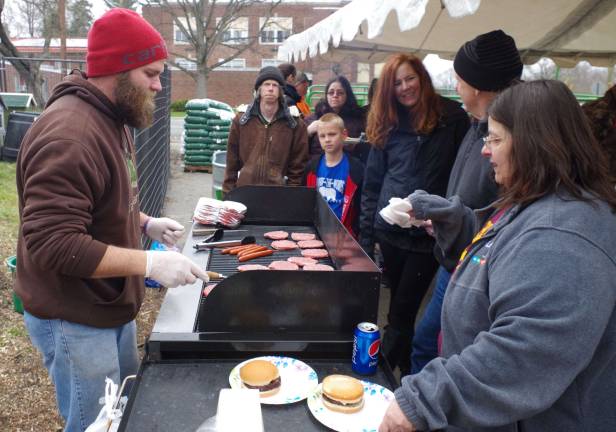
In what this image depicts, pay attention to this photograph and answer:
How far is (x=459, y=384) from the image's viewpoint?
4.25 ft

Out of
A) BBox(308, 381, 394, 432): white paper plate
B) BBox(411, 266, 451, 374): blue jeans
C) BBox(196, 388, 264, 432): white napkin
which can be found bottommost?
BBox(411, 266, 451, 374): blue jeans

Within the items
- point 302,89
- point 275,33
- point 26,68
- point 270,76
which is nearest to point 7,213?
point 302,89

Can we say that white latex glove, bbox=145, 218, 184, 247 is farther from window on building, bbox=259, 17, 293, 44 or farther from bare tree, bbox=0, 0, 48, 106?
window on building, bbox=259, 17, 293, 44

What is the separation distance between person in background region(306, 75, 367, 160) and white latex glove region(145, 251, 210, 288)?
3.06 meters

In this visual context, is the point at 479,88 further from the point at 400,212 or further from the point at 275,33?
the point at 275,33

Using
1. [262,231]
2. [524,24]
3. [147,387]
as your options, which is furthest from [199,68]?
[147,387]

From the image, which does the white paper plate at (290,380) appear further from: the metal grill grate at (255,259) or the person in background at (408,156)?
the person in background at (408,156)

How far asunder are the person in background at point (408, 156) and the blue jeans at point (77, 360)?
190cm

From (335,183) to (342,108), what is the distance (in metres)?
1.36

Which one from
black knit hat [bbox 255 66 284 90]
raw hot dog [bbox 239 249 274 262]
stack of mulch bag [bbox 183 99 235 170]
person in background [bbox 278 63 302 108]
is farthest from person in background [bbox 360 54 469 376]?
stack of mulch bag [bbox 183 99 235 170]

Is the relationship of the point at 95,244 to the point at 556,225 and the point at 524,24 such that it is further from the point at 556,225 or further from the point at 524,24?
the point at 524,24

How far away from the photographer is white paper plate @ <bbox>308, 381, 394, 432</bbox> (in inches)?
58.7

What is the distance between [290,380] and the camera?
1.70 metres

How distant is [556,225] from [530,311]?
0.78 feet
